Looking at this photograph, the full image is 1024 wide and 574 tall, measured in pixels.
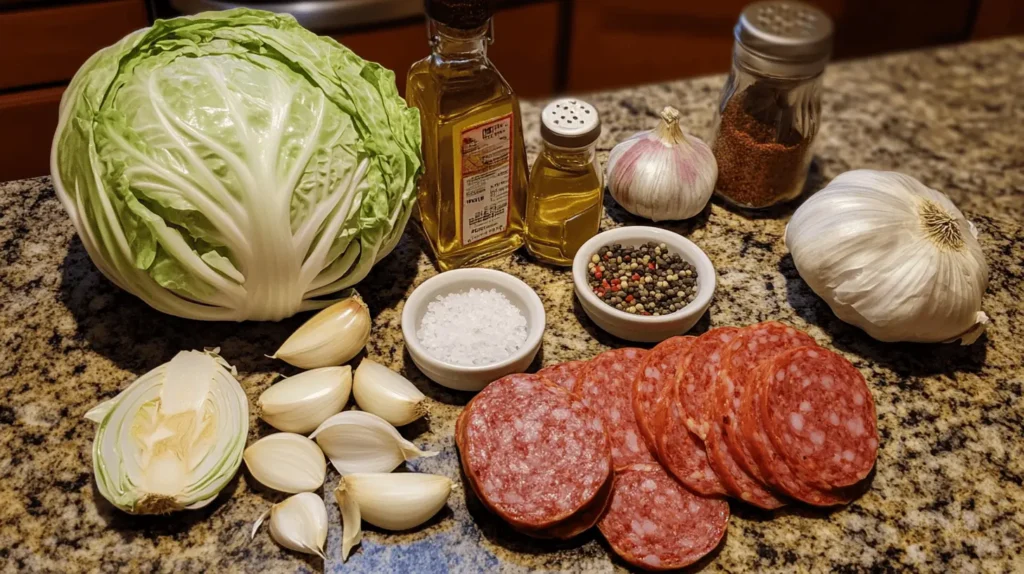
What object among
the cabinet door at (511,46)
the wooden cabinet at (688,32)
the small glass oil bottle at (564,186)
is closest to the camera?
the small glass oil bottle at (564,186)

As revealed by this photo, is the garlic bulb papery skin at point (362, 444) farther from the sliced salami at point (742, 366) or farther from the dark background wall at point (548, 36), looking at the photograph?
the dark background wall at point (548, 36)

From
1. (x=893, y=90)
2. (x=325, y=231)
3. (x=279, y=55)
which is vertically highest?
(x=279, y=55)

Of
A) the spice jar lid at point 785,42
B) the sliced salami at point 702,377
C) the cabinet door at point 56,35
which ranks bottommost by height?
the sliced salami at point 702,377

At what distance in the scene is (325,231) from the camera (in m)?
1.09

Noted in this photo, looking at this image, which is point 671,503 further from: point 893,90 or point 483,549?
point 893,90

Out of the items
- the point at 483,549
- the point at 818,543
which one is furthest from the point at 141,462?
the point at 818,543

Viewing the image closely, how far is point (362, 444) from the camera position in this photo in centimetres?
105

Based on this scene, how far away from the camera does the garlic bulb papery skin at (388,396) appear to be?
1089mm

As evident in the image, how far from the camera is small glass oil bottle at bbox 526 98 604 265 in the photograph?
1183 mm

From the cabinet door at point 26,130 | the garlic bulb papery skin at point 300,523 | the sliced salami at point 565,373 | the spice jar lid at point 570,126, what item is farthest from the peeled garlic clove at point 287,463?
the cabinet door at point 26,130

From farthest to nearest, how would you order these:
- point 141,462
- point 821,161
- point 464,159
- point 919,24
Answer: point 919,24 → point 821,161 → point 464,159 → point 141,462

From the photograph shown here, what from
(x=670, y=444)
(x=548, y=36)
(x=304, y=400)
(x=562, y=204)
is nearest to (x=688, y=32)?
(x=548, y=36)

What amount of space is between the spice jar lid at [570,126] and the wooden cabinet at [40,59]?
1.31 meters

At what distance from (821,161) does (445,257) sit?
1.04m
